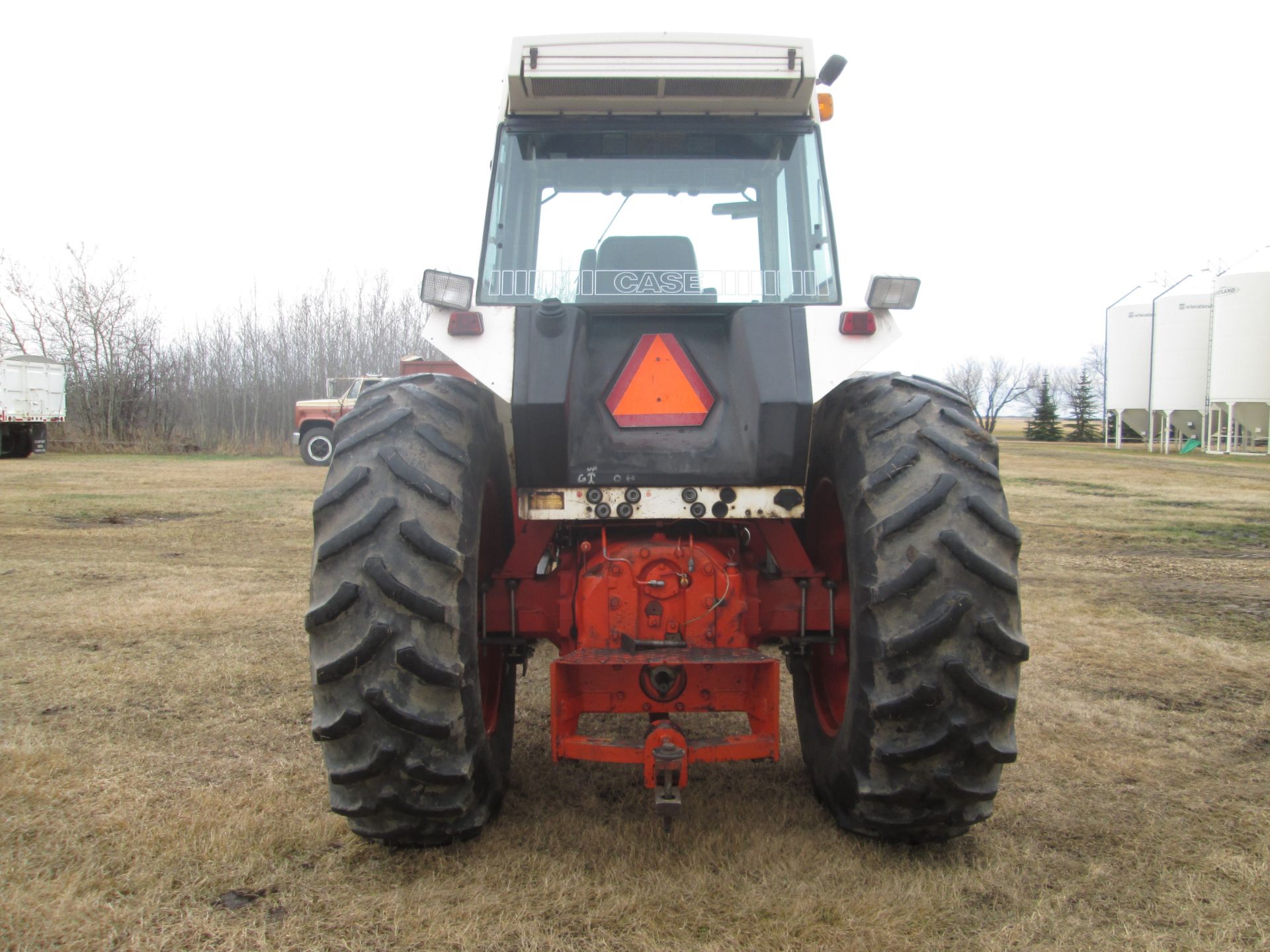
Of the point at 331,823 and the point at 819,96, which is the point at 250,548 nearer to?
the point at 331,823

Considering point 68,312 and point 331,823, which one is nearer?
point 331,823

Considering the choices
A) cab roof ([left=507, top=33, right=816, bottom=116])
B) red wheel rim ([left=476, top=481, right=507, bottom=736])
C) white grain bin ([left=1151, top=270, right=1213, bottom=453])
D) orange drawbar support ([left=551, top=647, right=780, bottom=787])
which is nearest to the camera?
orange drawbar support ([left=551, top=647, right=780, bottom=787])

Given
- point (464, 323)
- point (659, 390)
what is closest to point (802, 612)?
point (659, 390)

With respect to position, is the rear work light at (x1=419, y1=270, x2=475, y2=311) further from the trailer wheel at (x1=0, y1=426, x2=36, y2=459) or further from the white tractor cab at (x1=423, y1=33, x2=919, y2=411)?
the trailer wheel at (x1=0, y1=426, x2=36, y2=459)

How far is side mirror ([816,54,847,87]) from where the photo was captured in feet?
11.3

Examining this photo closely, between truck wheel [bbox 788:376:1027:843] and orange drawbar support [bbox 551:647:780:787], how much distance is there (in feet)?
0.91

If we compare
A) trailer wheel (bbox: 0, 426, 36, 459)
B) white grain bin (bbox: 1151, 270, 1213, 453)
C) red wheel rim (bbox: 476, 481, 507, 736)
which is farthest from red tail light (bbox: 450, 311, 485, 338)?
white grain bin (bbox: 1151, 270, 1213, 453)

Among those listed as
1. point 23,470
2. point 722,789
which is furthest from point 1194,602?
point 23,470

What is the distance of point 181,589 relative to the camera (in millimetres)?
7371

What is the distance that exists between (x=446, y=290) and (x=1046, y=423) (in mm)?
53720

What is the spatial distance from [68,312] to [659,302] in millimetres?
33991

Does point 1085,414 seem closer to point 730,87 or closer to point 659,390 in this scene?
point 730,87

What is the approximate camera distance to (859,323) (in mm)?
3051

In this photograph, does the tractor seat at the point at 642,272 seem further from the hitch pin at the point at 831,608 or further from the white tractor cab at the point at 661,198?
the hitch pin at the point at 831,608
